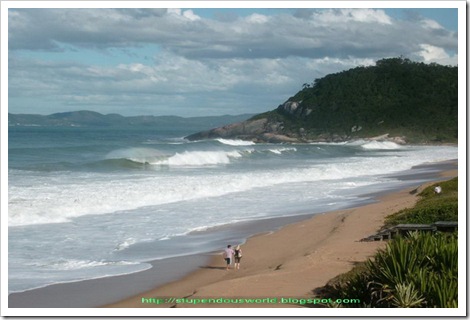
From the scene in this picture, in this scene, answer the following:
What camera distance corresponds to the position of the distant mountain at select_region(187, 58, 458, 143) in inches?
2662

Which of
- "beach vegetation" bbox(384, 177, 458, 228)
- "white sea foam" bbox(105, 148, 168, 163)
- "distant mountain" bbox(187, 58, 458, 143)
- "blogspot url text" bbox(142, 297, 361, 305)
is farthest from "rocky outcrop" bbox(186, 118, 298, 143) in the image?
"blogspot url text" bbox(142, 297, 361, 305)

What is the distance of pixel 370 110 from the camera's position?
82.9m

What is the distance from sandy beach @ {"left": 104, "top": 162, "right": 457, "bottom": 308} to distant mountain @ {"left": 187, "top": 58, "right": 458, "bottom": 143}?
36826 mm

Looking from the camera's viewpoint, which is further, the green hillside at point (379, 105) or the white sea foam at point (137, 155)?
the green hillside at point (379, 105)

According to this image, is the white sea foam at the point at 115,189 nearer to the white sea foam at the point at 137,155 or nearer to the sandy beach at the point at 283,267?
the sandy beach at the point at 283,267

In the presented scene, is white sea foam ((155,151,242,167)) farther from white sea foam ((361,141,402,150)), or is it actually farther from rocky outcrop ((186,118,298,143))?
rocky outcrop ((186,118,298,143))

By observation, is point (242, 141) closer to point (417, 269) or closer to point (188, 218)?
point (188, 218)

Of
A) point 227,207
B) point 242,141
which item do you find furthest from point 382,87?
point 227,207

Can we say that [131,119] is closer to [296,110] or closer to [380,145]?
[380,145]

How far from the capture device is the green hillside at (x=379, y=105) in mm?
67231

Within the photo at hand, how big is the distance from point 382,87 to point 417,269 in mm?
74648

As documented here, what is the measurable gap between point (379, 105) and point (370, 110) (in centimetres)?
219

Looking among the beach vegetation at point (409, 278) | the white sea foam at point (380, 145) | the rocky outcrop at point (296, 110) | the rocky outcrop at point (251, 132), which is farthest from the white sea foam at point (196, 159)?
the rocky outcrop at point (251, 132)

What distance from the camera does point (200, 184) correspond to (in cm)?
3253
